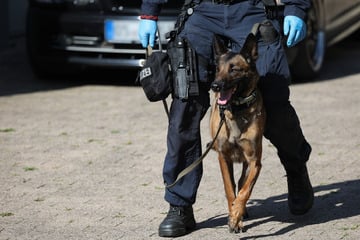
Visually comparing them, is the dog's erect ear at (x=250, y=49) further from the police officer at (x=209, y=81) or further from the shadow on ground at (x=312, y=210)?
the shadow on ground at (x=312, y=210)

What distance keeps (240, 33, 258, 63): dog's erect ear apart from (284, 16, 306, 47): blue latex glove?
0.34 m

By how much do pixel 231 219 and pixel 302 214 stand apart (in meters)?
0.66

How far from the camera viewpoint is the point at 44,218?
5.94m

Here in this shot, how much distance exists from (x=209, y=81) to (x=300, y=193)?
2.99 feet

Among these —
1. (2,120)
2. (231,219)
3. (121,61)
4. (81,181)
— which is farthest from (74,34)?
(231,219)

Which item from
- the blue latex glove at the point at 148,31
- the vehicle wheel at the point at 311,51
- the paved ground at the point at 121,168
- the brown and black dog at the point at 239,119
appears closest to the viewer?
the brown and black dog at the point at 239,119

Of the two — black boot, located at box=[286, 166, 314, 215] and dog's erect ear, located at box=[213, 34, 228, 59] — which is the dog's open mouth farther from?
black boot, located at box=[286, 166, 314, 215]

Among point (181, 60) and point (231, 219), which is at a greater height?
point (181, 60)

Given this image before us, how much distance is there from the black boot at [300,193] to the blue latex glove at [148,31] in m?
1.12

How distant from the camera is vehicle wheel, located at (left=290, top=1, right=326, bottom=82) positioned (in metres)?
10.0

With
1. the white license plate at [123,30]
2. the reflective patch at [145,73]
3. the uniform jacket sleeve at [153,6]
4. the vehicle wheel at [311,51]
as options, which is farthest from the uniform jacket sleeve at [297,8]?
the vehicle wheel at [311,51]

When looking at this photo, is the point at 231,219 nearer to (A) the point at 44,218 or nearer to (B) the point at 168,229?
(B) the point at 168,229

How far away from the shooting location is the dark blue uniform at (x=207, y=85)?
5.45 metres

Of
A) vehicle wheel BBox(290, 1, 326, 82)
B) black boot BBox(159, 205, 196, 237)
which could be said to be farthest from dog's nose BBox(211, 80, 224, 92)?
vehicle wheel BBox(290, 1, 326, 82)
